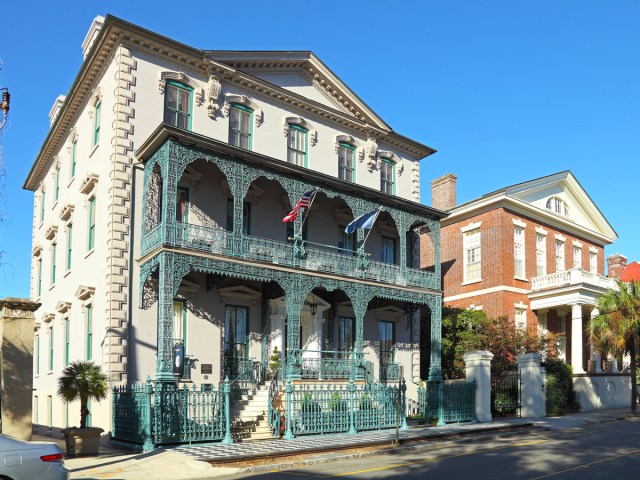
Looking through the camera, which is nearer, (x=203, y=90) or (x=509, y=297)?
(x=203, y=90)

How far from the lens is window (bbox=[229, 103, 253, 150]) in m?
24.2

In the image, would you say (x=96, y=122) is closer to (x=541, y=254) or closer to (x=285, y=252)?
(x=285, y=252)

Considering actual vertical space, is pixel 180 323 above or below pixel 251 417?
above

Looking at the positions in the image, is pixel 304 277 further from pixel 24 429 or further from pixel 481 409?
pixel 24 429

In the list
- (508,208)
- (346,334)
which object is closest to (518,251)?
(508,208)

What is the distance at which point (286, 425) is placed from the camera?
63.1 feet

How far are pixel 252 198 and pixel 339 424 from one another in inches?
324

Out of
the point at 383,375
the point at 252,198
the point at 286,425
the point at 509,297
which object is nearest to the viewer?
the point at 286,425

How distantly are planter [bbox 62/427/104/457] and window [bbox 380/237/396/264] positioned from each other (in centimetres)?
1511

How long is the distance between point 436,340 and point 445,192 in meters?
13.9

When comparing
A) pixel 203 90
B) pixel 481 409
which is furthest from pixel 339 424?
pixel 203 90

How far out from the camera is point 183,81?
22.7m

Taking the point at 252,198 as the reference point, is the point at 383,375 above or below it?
below

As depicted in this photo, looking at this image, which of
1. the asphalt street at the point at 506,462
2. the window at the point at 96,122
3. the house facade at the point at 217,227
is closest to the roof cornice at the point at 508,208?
the house facade at the point at 217,227
